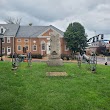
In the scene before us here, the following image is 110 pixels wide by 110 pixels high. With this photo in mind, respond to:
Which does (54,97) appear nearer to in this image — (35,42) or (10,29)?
(35,42)

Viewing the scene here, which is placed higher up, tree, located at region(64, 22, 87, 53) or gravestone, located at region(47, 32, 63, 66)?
tree, located at region(64, 22, 87, 53)

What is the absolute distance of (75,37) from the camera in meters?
51.1

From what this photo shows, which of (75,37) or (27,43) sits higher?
(75,37)

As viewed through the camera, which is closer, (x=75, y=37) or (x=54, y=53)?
(x=54, y=53)

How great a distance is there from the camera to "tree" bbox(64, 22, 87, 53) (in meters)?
51.3

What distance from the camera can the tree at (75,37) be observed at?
51.3 meters

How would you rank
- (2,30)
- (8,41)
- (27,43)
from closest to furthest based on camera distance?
(8,41) → (27,43) → (2,30)

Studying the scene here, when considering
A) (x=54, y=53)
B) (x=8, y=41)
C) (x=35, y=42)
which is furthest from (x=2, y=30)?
(x=54, y=53)

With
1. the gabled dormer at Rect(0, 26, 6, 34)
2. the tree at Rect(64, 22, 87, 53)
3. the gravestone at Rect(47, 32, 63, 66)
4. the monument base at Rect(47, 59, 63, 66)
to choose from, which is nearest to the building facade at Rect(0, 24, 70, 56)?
the gabled dormer at Rect(0, 26, 6, 34)

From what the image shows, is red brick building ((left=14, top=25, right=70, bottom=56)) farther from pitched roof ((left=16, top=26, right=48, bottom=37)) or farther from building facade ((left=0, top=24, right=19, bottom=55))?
building facade ((left=0, top=24, right=19, bottom=55))

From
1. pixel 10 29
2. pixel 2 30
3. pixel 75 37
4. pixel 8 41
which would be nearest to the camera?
pixel 75 37

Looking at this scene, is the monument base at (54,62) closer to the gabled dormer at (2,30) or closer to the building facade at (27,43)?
the building facade at (27,43)

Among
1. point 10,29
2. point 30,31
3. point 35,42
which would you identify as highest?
point 10,29

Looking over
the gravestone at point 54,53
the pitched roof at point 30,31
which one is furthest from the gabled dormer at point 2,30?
the gravestone at point 54,53
